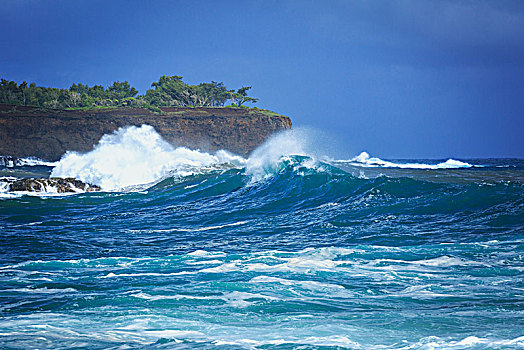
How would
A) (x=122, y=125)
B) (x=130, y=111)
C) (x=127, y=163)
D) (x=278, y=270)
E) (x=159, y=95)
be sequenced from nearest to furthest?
1. (x=278, y=270)
2. (x=127, y=163)
3. (x=122, y=125)
4. (x=130, y=111)
5. (x=159, y=95)

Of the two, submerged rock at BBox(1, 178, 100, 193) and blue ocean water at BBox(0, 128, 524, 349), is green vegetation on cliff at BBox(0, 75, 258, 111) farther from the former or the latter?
blue ocean water at BBox(0, 128, 524, 349)

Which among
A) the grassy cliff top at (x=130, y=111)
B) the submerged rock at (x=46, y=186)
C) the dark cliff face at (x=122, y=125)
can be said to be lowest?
the submerged rock at (x=46, y=186)

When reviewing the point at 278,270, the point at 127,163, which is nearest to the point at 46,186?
the point at 127,163

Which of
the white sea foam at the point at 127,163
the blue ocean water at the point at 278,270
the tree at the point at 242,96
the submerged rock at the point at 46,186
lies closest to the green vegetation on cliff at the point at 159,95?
the tree at the point at 242,96

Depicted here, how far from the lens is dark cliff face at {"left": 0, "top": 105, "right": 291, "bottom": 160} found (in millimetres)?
46594

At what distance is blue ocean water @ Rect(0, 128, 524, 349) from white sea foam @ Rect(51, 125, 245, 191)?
27.8 feet

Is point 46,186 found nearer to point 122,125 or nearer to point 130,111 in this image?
point 122,125

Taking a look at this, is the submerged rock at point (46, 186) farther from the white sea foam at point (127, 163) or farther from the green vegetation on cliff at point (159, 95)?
the green vegetation on cliff at point (159, 95)

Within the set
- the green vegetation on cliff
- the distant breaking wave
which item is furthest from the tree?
the distant breaking wave

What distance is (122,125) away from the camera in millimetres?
50594

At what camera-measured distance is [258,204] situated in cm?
1184

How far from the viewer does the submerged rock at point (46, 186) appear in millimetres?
17547

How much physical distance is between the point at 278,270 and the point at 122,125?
47.8m

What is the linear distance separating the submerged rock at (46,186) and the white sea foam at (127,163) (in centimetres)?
161
